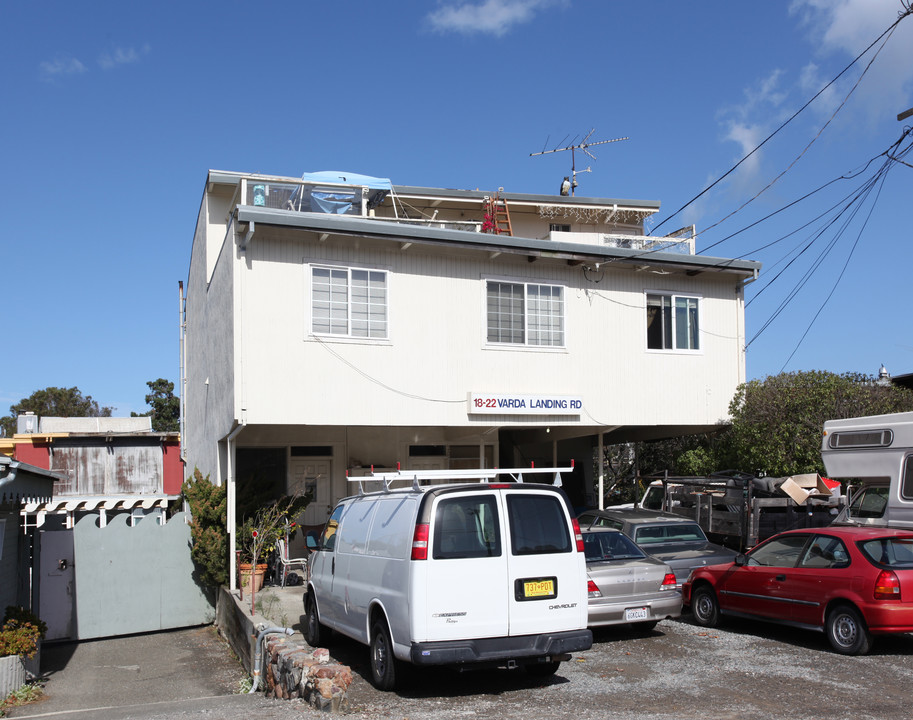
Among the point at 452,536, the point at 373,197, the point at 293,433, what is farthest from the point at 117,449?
the point at 452,536

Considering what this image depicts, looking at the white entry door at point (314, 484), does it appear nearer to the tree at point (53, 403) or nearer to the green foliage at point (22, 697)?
the green foliage at point (22, 697)

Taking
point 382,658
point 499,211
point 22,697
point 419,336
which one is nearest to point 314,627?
point 382,658

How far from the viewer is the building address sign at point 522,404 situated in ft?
54.4

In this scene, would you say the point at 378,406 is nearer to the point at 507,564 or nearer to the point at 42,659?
the point at 42,659

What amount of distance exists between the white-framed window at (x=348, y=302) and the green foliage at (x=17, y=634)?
643 cm

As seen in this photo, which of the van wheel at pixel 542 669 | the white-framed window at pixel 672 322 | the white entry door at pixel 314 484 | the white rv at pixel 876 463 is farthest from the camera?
the white entry door at pixel 314 484

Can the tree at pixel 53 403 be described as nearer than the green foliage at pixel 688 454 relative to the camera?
No

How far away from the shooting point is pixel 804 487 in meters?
15.6

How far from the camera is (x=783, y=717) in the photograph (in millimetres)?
7305

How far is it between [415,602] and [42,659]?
9754 mm

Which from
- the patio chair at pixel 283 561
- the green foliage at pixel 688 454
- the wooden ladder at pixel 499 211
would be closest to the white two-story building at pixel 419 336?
the green foliage at pixel 688 454

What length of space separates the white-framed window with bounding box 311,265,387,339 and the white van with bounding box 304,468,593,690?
23.3 feet

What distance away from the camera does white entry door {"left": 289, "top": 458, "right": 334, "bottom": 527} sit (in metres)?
18.9

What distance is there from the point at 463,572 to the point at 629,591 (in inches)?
137
